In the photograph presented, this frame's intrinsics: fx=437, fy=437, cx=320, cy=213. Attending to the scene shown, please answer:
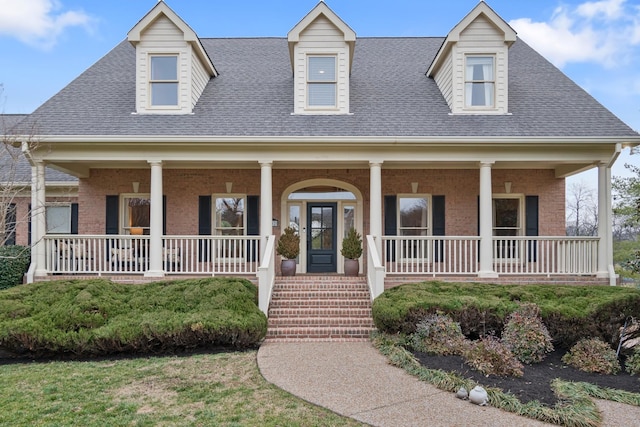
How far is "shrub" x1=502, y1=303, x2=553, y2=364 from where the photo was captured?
6.52 m

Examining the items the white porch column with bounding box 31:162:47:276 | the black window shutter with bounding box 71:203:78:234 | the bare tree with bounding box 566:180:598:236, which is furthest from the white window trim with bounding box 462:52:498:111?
the bare tree with bounding box 566:180:598:236

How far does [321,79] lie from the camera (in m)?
11.5

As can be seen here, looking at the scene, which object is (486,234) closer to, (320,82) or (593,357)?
(593,357)

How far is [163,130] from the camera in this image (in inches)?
414

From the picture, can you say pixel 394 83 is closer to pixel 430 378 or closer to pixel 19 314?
pixel 430 378

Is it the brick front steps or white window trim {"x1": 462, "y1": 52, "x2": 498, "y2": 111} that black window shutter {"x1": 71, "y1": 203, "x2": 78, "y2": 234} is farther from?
white window trim {"x1": 462, "y1": 52, "x2": 498, "y2": 111}

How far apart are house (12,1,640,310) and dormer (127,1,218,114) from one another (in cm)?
4

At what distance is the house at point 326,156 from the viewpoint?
10.2 meters

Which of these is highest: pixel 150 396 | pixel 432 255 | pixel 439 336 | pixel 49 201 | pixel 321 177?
pixel 321 177

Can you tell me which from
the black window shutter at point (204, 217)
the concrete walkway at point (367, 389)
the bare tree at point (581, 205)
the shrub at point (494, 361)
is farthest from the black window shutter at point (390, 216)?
the bare tree at point (581, 205)

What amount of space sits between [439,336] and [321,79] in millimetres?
7393

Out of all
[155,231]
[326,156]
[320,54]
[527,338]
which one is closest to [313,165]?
[326,156]

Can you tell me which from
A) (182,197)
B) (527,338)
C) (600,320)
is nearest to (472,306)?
(527,338)

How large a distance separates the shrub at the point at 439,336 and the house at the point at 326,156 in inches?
74.2
